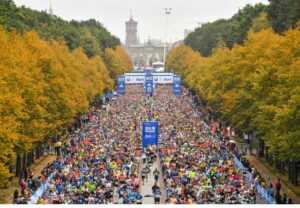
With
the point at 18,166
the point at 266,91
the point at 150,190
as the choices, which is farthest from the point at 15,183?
the point at 266,91

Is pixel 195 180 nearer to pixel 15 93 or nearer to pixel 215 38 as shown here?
pixel 15 93

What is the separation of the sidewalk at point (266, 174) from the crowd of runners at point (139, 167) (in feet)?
7.41

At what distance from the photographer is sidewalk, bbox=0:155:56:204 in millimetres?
46756

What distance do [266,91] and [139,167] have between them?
460 inches

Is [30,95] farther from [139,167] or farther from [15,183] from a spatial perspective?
[139,167]

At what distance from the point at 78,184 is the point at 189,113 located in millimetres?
60180

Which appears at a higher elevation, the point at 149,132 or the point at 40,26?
the point at 40,26

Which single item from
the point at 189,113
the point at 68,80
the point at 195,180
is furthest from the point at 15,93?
the point at 189,113

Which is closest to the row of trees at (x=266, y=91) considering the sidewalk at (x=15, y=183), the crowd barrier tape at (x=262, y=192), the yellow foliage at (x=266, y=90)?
the yellow foliage at (x=266, y=90)

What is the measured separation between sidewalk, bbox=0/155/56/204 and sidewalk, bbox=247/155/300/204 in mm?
16516

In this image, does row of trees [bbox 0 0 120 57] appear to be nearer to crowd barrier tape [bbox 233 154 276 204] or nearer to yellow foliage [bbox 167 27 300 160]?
yellow foliage [bbox 167 27 300 160]

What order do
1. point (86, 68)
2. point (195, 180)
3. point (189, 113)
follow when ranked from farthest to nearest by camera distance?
point (86, 68) → point (189, 113) → point (195, 180)

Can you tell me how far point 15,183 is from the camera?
53.6 m

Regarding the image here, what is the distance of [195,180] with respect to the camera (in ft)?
160
